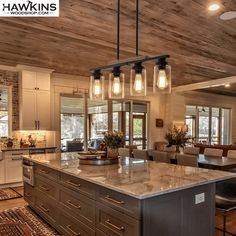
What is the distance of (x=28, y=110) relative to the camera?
6.11 m

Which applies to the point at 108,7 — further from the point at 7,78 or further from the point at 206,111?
the point at 206,111

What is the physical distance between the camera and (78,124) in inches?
297

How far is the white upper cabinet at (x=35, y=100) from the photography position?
6.07m

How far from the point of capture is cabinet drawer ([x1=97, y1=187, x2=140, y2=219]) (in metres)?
1.89

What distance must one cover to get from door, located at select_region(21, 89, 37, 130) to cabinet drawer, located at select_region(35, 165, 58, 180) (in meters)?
2.54

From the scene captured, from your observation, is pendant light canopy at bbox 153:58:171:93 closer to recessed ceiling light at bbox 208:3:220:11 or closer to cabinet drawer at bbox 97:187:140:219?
cabinet drawer at bbox 97:187:140:219

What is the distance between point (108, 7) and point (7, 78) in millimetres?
4164

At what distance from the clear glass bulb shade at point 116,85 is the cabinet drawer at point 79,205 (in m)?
1.25

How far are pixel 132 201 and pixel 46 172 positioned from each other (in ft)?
6.35

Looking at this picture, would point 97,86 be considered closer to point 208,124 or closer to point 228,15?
point 228,15

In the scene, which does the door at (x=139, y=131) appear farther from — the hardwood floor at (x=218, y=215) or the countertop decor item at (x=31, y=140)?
the hardwood floor at (x=218, y=215)

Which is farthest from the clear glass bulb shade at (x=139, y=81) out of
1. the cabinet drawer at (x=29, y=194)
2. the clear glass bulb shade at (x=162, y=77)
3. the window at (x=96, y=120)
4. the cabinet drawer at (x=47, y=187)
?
the window at (x=96, y=120)

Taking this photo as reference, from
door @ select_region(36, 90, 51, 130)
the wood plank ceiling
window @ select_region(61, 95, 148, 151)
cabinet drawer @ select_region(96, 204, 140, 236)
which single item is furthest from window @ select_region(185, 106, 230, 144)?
cabinet drawer @ select_region(96, 204, 140, 236)

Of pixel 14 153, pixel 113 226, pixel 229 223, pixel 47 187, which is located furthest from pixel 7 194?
pixel 229 223
